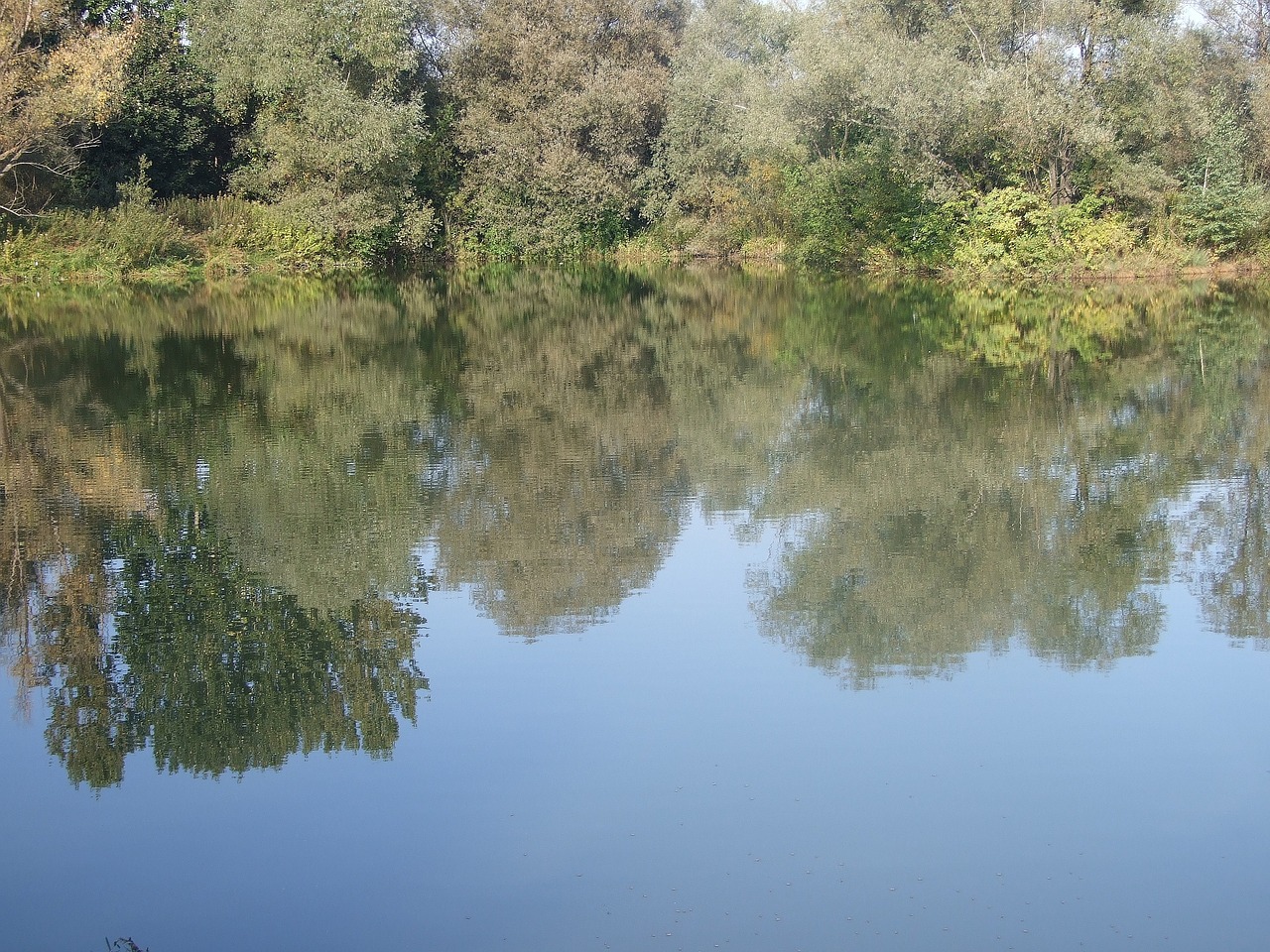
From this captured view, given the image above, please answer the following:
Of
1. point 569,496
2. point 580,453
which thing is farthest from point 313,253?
point 569,496

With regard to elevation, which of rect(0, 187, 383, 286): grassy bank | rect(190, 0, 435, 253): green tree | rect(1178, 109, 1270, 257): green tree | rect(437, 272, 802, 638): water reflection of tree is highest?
rect(190, 0, 435, 253): green tree

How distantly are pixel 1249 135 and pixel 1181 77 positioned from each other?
14.2ft

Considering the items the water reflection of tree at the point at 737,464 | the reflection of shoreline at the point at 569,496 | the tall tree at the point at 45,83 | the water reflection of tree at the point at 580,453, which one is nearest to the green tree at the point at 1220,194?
the water reflection of tree at the point at 737,464

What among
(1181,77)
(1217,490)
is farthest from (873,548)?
(1181,77)

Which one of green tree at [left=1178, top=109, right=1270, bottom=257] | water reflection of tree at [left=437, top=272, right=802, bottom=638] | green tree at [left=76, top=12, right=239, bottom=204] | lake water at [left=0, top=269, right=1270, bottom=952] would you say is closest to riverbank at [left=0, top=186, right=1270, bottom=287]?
green tree at [left=1178, top=109, right=1270, bottom=257]

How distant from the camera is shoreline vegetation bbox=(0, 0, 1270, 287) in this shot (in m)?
27.4

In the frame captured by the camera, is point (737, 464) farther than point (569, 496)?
Yes

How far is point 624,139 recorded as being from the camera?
130 ft

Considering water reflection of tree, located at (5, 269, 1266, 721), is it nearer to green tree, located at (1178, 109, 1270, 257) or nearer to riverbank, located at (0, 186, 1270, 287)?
riverbank, located at (0, 186, 1270, 287)

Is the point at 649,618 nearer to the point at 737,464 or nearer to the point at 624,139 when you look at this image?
the point at 737,464

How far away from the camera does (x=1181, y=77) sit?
2708 centimetres

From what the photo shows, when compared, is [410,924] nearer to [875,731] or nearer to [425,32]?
[875,731]

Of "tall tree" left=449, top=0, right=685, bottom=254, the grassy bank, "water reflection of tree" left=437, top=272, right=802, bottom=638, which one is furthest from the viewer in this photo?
"tall tree" left=449, top=0, right=685, bottom=254

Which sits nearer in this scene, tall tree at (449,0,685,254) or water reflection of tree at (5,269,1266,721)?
water reflection of tree at (5,269,1266,721)
